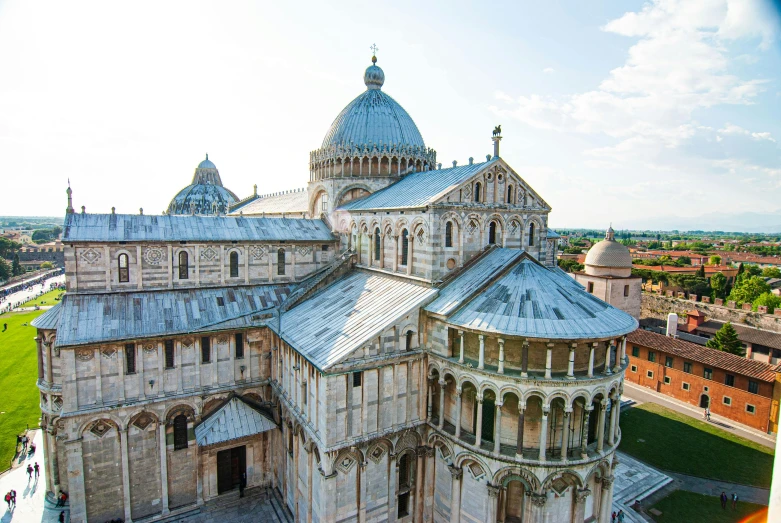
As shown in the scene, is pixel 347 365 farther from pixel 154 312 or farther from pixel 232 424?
pixel 154 312

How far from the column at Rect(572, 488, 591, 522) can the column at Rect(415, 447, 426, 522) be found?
671cm

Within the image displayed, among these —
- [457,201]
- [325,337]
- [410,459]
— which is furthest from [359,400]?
[457,201]

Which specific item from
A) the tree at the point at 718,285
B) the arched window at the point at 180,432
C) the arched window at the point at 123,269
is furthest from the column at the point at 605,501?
the tree at the point at 718,285

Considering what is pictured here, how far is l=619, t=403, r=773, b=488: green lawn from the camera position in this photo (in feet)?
94.6

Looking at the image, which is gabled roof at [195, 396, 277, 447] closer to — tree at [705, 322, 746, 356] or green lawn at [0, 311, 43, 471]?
green lawn at [0, 311, 43, 471]

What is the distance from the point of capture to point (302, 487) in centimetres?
2183

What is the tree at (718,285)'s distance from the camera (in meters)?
81.9

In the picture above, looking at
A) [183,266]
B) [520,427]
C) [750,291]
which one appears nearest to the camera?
[520,427]

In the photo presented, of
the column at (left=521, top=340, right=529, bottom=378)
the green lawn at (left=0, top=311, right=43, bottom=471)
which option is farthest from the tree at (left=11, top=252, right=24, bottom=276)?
the column at (left=521, top=340, right=529, bottom=378)

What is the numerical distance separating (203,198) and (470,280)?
167ft

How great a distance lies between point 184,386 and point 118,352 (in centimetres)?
360

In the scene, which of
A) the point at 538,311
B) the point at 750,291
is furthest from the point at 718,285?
the point at 538,311

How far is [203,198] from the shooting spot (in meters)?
62.1

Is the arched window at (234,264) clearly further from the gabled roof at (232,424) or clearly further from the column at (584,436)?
the column at (584,436)
